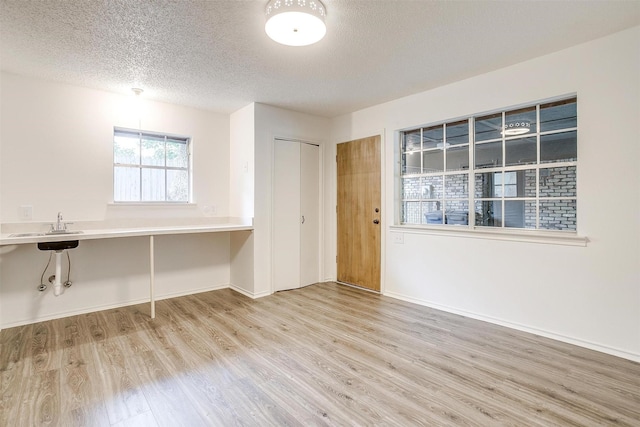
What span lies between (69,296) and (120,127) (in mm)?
1945

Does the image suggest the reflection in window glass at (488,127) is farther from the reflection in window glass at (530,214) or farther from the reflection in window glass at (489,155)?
the reflection in window glass at (530,214)

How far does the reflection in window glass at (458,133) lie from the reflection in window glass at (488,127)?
0.35 feet

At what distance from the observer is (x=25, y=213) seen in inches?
122

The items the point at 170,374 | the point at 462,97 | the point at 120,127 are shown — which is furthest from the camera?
the point at 120,127

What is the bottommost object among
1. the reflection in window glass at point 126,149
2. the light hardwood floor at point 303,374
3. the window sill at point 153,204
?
the light hardwood floor at point 303,374

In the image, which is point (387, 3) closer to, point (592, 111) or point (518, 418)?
point (592, 111)

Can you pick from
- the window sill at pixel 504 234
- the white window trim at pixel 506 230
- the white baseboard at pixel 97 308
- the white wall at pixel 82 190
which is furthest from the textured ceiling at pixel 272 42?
the white baseboard at pixel 97 308

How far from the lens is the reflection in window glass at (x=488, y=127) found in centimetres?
317

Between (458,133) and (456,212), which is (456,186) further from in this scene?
(458,133)

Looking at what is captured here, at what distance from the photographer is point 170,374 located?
86.7 inches

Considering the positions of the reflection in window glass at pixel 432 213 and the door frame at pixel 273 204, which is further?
the door frame at pixel 273 204

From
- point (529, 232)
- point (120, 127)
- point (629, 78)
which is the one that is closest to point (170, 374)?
point (120, 127)

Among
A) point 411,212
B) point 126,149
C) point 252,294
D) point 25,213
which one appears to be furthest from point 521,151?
point 25,213

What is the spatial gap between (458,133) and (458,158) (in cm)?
28
